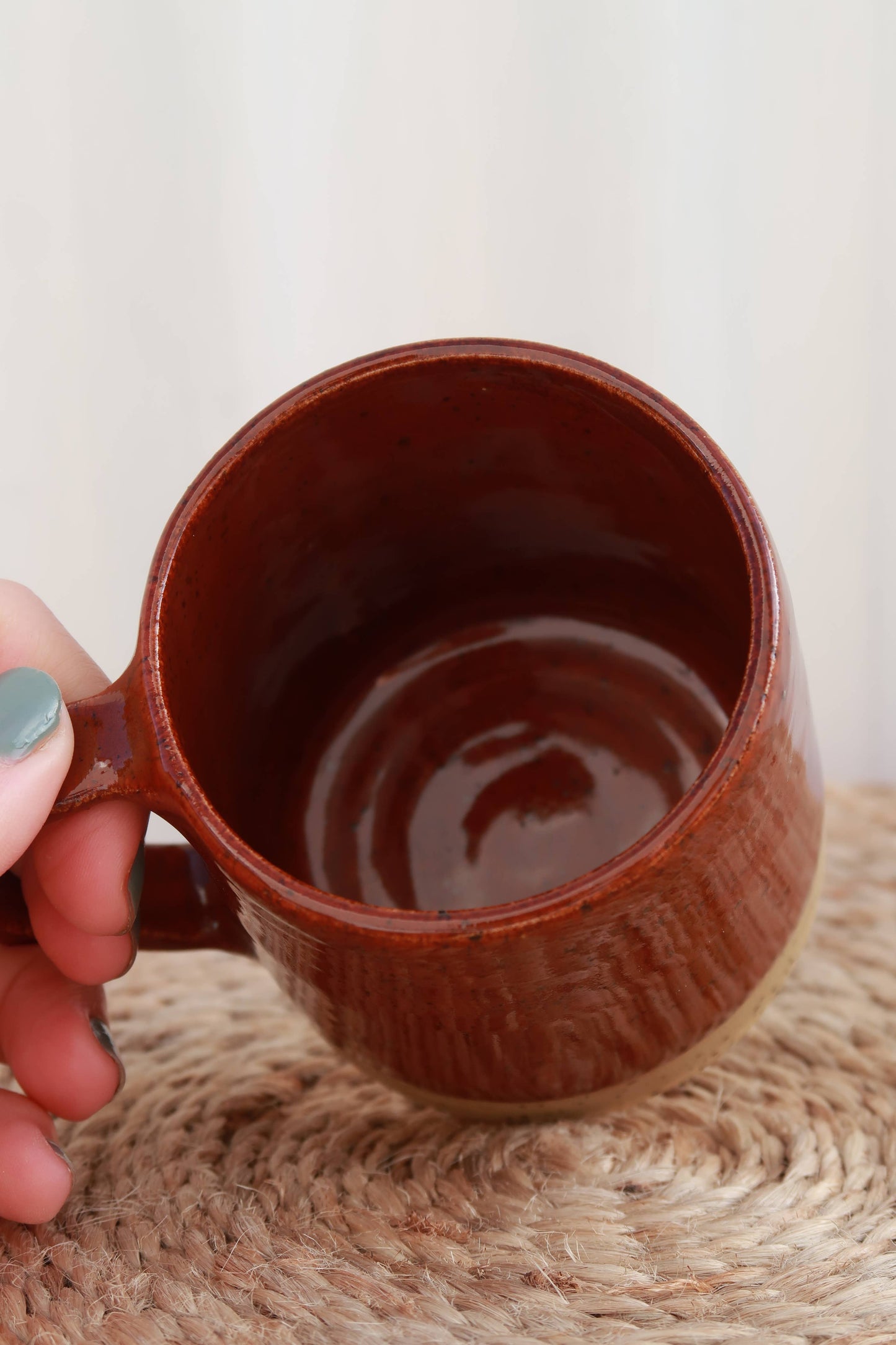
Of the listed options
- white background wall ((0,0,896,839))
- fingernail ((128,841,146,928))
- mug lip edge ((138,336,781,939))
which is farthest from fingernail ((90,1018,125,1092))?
white background wall ((0,0,896,839))

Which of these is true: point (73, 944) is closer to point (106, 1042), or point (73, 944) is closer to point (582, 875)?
point (106, 1042)

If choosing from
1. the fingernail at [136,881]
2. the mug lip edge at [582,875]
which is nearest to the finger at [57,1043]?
the fingernail at [136,881]

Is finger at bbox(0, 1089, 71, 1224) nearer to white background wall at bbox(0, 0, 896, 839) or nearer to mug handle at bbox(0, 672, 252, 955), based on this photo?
mug handle at bbox(0, 672, 252, 955)

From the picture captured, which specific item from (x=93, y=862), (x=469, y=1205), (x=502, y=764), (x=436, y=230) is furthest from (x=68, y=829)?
(x=436, y=230)

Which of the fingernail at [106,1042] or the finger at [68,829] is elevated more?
the finger at [68,829]

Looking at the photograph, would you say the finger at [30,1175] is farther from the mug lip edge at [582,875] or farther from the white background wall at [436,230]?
the white background wall at [436,230]

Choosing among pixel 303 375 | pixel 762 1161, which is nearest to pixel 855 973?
pixel 762 1161
